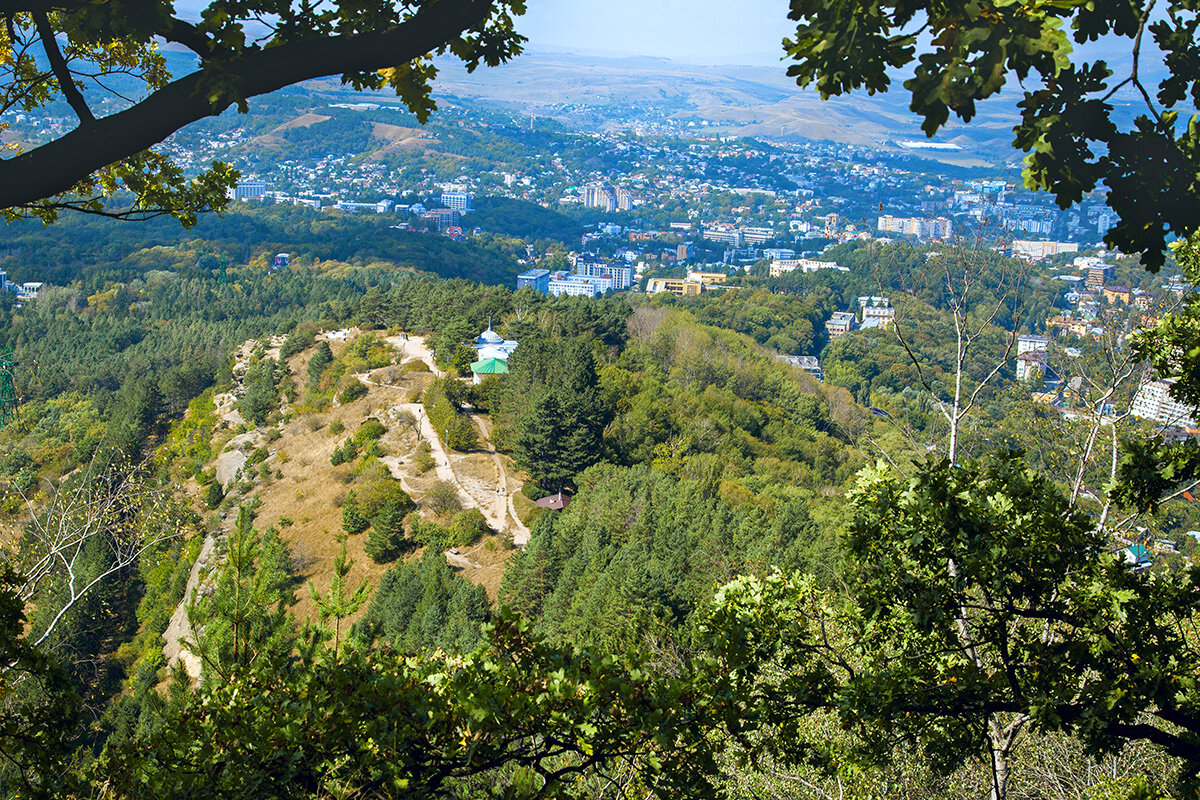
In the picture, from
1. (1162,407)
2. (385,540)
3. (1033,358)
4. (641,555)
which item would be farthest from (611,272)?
(1162,407)

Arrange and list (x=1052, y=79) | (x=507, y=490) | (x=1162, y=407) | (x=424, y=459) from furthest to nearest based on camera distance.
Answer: (x=424, y=459) < (x=507, y=490) < (x=1162, y=407) < (x=1052, y=79)

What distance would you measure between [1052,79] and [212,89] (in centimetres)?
251

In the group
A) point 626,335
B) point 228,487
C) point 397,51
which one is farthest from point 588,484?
point 397,51

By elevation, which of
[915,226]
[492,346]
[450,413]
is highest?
[492,346]

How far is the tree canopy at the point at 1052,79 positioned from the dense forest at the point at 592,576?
1.07 meters

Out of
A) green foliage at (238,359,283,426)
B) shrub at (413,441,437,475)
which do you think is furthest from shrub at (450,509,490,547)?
green foliage at (238,359,283,426)

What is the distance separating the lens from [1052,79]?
242 cm

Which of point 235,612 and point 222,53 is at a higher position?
point 222,53

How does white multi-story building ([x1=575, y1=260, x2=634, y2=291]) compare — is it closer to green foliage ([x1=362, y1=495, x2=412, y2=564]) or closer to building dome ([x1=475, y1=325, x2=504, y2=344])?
building dome ([x1=475, y1=325, x2=504, y2=344])

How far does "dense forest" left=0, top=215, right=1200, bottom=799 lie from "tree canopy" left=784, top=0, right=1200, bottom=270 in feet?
3.51

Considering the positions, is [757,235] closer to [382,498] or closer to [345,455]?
[345,455]

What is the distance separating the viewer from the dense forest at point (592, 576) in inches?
118

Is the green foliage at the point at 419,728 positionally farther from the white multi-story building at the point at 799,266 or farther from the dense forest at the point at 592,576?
the white multi-story building at the point at 799,266

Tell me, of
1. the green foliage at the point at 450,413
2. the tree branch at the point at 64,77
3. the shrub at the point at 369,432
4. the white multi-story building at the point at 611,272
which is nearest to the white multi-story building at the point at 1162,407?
the tree branch at the point at 64,77
